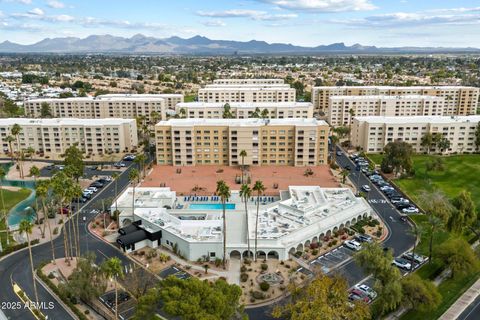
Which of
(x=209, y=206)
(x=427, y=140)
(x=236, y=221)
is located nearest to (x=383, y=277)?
(x=236, y=221)

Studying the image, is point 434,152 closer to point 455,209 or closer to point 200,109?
point 455,209

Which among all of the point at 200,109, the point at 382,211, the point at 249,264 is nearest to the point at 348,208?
the point at 382,211

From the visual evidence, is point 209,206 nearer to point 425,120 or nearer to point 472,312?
point 472,312

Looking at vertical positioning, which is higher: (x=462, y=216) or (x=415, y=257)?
(x=462, y=216)

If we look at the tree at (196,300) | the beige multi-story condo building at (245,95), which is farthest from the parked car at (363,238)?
the beige multi-story condo building at (245,95)

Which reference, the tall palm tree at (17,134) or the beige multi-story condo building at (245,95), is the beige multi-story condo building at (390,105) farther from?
the tall palm tree at (17,134)

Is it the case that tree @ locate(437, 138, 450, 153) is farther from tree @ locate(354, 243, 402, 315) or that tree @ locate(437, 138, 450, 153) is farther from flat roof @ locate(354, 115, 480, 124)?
tree @ locate(354, 243, 402, 315)
